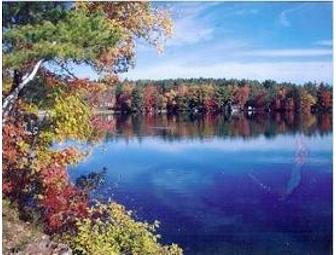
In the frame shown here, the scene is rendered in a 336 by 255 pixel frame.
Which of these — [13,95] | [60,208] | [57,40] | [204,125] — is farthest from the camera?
[60,208]

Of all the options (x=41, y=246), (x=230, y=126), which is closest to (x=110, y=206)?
(x=41, y=246)

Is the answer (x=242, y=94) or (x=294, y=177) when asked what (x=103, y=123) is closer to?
(x=242, y=94)

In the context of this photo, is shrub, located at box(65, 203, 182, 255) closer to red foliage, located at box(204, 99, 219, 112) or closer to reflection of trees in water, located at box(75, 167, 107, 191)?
reflection of trees in water, located at box(75, 167, 107, 191)

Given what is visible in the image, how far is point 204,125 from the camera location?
11.9 feet

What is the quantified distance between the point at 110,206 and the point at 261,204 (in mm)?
770

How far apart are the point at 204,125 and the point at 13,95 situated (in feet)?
3.11

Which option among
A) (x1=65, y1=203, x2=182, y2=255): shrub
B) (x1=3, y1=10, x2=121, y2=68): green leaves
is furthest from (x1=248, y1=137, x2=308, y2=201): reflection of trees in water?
(x1=3, y1=10, x2=121, y2=68): green leaves

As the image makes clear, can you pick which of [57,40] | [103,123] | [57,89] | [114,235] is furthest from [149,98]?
[114,235]

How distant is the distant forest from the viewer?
359cm

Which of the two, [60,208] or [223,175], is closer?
[223,175]

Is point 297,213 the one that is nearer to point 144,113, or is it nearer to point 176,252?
point 176,252

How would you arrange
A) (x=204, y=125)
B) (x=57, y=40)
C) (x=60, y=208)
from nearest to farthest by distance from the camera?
(x=57, y=40)
(x=204, y=125)
(x=60, y=208)

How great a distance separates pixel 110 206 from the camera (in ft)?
12.2

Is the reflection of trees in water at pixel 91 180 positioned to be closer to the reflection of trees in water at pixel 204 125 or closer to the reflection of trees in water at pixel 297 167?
the reflection of trees in water at pixel 204 125
